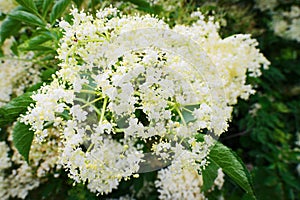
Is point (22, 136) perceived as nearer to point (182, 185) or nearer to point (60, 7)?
point (60, 7)

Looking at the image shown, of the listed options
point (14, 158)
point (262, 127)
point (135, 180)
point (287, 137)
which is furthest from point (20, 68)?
point (287, 137)

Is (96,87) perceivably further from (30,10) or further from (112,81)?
(30,10)

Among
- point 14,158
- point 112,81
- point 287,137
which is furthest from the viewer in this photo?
point 287,137

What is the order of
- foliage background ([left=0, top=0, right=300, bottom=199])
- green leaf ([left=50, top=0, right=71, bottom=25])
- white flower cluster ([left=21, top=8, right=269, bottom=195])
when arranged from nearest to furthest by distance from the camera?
white flower cluster ([left=21, top=8, right=269, bottom=195])
green leaf ([left=50, top=0, right=71, bottom=25])
foliage background ([left=0, top=0, right=300, bottom=199])

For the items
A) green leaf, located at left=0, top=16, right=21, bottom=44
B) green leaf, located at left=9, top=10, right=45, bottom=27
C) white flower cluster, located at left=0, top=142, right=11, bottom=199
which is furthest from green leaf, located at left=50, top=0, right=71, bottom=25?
white flower cluster, located at left=0, top=142, right=11, bottom=199

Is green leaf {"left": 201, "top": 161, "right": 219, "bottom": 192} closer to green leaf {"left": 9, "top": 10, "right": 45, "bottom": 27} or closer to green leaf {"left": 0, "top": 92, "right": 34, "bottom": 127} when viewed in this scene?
green leaf {"left": 0, "top": 92, "right": 34, "bottom": 127}

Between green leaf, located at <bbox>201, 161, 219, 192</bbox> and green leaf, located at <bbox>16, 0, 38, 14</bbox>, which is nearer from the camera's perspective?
green leaf, located at <bbox>201, 161, 219, 192</bbox>
